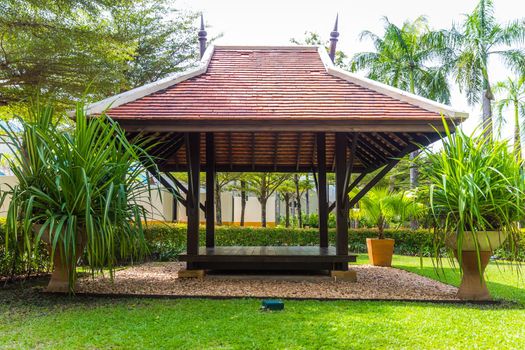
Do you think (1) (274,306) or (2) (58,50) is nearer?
(1) (274,306)

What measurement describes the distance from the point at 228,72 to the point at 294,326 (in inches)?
199

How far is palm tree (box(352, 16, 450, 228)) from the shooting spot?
70.7 ft

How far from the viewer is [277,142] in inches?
347

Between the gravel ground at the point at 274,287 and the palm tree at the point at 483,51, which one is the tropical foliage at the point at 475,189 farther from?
the palm tree at the point at 483,51

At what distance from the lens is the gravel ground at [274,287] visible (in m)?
5.47

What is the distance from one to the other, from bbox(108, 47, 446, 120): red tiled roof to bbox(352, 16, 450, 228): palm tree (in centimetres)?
1499

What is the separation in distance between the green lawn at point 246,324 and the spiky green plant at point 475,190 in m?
0.80

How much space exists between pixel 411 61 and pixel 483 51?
3.25 m

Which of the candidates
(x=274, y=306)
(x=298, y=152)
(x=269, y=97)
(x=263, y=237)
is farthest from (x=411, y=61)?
(x=274, y=306)

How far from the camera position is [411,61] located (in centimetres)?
2219

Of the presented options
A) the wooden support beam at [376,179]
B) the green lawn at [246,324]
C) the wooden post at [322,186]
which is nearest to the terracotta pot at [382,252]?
the wooden post at [322,186]

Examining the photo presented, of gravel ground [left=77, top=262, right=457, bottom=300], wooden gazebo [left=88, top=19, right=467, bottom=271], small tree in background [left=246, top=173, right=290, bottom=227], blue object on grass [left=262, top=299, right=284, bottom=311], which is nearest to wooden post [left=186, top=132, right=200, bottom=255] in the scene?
wooden gazebo [left=88, top=19, right=467, bottom=271]

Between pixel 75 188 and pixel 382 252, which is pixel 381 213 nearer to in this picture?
pixel 382 252

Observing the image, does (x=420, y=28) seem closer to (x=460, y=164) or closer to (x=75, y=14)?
(x=75, y=14)
